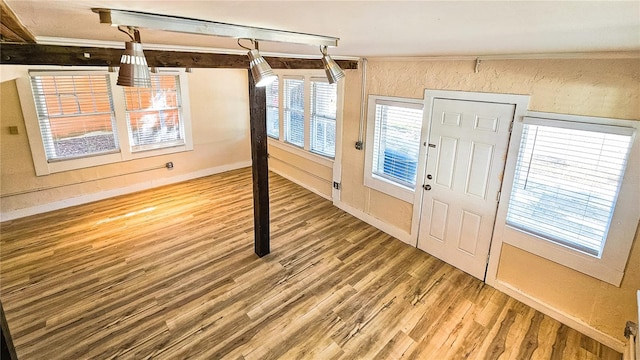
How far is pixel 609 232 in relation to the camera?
2494 millimetres

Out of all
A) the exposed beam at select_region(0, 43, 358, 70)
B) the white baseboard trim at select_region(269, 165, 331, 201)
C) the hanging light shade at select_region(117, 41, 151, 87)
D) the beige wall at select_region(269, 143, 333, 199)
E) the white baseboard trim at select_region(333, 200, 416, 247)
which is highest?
the exposed beam at select_region(0, 43, 358, 70)

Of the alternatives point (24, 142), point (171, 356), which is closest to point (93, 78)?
point (24, 142)

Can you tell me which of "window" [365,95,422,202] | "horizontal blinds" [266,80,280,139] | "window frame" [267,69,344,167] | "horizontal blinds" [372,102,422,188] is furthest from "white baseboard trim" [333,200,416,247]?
"horizontal blinds" [266,80,280,139]

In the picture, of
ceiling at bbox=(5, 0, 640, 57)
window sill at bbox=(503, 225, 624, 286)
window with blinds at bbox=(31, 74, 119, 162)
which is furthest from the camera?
window with blinds at bbox=(31, 74, 119, 162)

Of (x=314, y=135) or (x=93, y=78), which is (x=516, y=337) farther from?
(x=93, y=78)

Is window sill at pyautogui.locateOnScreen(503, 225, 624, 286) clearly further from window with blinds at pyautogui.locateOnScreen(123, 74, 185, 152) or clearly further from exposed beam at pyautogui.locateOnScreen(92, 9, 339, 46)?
window with blinds at pyautogui.locateOnScreen(123, 74, 185, 152)

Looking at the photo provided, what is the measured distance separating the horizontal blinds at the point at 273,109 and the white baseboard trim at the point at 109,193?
1.20m

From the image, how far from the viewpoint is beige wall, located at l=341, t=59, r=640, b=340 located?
2.36 meters

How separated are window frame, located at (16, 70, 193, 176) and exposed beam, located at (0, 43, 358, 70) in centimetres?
271

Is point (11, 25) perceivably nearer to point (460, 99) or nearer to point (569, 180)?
point (460, 99)

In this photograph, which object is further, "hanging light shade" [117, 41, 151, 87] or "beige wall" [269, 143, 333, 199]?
"beige wall" [269, 143, 333, 199]

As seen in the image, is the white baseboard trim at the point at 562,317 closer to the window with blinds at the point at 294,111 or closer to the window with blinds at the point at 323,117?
the window with blinds at the point at 323,117

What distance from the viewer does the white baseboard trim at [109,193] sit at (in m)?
4.69

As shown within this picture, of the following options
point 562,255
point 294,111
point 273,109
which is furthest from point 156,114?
point 562,255
